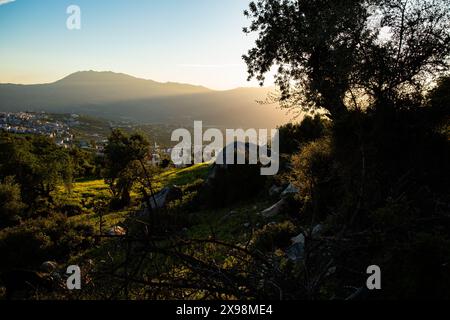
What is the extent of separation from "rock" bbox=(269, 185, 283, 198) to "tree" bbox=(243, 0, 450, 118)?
8.75 meters

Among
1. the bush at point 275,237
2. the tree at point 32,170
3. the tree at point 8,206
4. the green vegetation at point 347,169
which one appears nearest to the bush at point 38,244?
the green vegetation at point 347,169

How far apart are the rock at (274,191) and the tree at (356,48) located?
28.7 ft

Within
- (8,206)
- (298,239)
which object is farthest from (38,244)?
(8,206)

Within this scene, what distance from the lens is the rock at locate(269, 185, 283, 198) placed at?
2463 centimetres

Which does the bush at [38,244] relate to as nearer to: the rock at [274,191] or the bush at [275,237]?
the bush at [275,237]

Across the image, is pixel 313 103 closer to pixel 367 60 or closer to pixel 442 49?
pixel 367 60

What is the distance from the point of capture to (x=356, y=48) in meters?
13.8

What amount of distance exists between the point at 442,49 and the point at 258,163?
60.4ft

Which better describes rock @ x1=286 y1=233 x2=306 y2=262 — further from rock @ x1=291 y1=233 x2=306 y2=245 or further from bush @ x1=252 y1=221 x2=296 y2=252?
bush @ x1=252 y1=221 x2=296 y2=252

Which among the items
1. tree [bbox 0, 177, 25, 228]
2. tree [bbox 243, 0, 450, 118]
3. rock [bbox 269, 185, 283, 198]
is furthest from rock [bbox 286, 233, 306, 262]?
tree [bbox 0, 177, 25, 228]

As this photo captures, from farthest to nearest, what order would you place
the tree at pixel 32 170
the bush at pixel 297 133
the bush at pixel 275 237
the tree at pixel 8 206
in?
the tree at pixel 32 170
the bush at pixel 297 133
the tree at pixel 8 206
the bush at pixel 275 237

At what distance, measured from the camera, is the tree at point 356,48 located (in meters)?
12.7

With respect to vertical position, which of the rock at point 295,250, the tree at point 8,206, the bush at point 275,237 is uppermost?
the rock at point 295,250

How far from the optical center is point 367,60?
13.0 m
